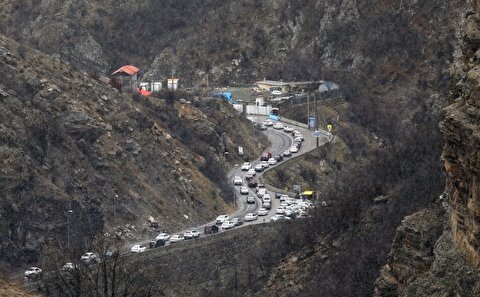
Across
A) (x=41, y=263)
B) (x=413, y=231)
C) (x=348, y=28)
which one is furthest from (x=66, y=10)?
(x=413, y=231)

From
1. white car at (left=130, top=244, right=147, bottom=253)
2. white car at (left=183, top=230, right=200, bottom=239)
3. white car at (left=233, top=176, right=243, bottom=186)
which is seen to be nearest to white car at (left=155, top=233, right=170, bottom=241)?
white car at (left=183, top=230, right=200, bottom=239)

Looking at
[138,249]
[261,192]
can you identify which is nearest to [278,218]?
[138,249]

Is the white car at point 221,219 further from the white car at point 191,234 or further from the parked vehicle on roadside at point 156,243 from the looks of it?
the parked vehicle on roadside at point 156,243

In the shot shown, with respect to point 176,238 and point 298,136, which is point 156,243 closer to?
point 176,238

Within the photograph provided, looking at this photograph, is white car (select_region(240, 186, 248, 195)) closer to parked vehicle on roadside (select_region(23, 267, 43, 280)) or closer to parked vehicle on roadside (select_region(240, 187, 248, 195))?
parked vehicle on roadside (select_region(240, 187, 248, 195))

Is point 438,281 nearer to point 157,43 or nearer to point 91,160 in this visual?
point 91,160
